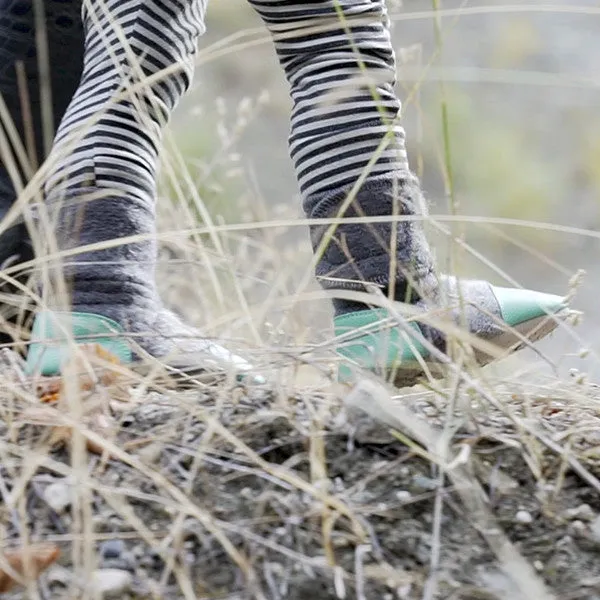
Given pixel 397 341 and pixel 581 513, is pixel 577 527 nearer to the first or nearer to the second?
pixel 581 513

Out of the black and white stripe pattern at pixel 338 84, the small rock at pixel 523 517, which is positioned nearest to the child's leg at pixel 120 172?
the black and white stripe pattern at pixel 338 84

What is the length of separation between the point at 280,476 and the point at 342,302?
0.28 meters

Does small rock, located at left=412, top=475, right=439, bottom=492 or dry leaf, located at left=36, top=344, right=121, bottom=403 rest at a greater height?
dry leaf, located at left=36, top=344, right=121, bottom=403

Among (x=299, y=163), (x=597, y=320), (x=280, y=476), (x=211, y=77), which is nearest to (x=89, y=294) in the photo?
(x=299, y=163)

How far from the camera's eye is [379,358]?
715 mm

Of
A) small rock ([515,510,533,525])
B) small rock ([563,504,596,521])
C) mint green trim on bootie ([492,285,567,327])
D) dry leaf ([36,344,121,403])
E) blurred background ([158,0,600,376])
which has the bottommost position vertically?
blurred background ([158,0,600,376])

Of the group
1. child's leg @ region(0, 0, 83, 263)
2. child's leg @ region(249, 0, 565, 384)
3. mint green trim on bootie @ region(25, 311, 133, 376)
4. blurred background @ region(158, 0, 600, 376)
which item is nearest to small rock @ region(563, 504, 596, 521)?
child's leg @ region(249, 0, 565, 384)

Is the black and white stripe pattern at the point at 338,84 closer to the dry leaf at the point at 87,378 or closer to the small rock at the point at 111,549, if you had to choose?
the dry leaf at the point at 87,378

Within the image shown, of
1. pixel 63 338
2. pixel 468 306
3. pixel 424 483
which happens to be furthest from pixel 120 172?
pixel 424 483

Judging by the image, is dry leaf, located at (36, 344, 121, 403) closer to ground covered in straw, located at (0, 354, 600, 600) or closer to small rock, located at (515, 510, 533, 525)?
ground covered in straw, located at (0, 354, 600, 600)

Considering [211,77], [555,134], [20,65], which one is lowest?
[555,134]

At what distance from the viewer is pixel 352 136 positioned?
0.82 metres

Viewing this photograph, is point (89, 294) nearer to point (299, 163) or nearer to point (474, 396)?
point (299, 163)

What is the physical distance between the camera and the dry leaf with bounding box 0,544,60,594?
518mm
